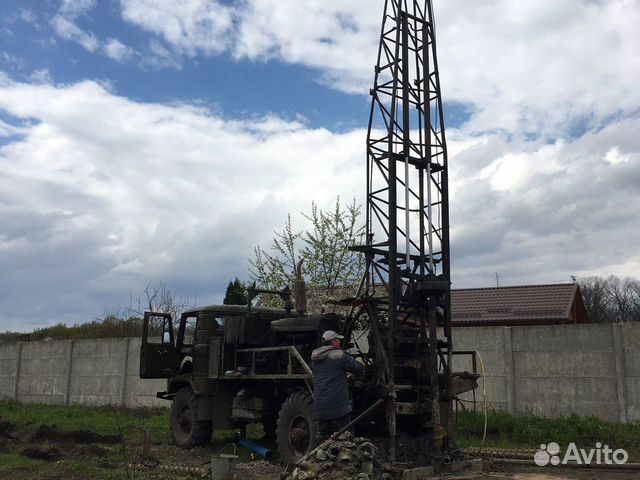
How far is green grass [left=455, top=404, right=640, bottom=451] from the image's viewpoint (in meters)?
12.1

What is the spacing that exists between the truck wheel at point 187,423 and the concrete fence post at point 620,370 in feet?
26.2

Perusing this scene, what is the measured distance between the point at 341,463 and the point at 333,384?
136cm

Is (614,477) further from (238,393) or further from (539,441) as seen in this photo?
(238,393)

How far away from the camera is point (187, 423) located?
1321cm

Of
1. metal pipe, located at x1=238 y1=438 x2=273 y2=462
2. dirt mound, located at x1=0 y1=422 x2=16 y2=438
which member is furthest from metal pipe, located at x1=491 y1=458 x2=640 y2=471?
dirt mound, located at x1=0 y1=422 x2=16 y2=438

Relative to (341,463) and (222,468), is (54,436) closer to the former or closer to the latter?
(222,468)

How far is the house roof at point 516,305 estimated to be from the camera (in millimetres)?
26375

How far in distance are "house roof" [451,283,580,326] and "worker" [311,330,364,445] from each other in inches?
705

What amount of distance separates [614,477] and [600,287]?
67398 millimetres

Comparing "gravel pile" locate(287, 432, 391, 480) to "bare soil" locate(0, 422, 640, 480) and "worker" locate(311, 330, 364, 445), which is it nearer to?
"worker" locate(311, 330, 364, 445)

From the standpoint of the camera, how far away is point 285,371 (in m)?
11.7

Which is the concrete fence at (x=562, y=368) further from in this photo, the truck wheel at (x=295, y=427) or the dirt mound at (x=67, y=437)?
the dirt mound at (x=67, y=437)

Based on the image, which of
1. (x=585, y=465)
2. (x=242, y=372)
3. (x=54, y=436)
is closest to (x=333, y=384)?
(x=242, y=372)

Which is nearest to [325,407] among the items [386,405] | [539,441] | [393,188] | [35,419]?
[386,405]
